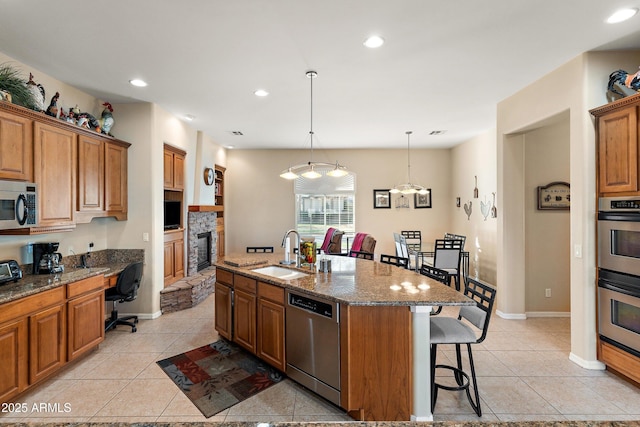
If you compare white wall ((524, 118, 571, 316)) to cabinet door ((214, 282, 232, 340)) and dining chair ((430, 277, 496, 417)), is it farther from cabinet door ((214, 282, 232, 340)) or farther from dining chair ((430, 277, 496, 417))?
cabinet door ((214, 282, 232, 340))

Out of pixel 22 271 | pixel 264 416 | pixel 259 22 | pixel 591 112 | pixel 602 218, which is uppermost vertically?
pixel 259 22

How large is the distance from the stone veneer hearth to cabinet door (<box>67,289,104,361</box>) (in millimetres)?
1221

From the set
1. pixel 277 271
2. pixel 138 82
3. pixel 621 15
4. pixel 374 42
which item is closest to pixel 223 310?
pixel 277 271

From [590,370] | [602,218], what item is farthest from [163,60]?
[590,370]

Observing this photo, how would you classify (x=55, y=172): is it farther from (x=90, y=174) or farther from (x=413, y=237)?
(x=413, y=237)

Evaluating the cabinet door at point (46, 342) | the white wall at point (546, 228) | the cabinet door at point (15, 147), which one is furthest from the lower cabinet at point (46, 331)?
the white wall at point (546, 228)

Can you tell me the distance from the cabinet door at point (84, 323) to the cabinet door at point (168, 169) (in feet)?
6.36

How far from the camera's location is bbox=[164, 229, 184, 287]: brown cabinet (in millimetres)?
4781

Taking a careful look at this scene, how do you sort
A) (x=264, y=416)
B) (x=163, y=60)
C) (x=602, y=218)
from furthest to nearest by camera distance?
(x=163, y=60), (x=602, y=218), (x=264, y=416)

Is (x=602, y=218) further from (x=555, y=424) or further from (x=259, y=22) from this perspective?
(x=259, y=22)

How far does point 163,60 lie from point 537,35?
3446mm

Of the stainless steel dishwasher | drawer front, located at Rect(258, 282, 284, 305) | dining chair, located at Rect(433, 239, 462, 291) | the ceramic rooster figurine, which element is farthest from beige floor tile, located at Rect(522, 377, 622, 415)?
the ceramic rooster figurine

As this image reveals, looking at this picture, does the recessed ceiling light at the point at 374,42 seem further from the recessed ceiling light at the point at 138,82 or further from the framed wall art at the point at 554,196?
the framed wall art at the point at 554,196

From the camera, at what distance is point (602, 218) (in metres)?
2.84
